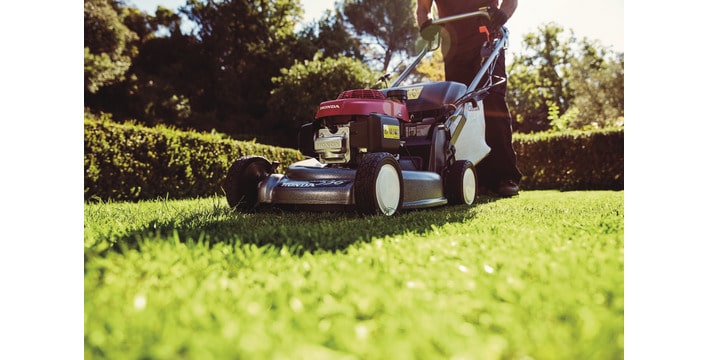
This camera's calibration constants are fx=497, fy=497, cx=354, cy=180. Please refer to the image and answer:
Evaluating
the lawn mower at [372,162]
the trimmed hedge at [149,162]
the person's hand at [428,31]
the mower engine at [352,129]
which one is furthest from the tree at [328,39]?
the mower engine at [352,129]

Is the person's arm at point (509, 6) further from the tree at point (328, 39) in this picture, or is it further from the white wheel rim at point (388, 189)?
the tree at point (328, 39)

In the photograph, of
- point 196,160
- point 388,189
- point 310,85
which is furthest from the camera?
point 310,85

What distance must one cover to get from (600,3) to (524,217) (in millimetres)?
1303

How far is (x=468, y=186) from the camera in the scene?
13.3ft

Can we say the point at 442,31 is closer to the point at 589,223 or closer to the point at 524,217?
the point at 524,217

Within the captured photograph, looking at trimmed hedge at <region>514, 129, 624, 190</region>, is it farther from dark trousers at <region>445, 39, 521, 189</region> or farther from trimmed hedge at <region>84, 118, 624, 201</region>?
dark trousers at <region>445, 39, 521, 189</region>

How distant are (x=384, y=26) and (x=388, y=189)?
4385mm

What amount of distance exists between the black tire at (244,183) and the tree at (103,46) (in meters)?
11.3

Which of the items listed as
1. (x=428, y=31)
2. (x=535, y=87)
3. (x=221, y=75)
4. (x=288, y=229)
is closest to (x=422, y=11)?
(x=428, y=31)

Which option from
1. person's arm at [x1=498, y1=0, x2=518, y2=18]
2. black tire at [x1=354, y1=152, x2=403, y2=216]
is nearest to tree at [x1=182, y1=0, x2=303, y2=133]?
person's arm at [x1=498, y1=0, x2=518, y2=18]

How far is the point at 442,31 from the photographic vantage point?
4.86 m

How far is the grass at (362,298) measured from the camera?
86 cm

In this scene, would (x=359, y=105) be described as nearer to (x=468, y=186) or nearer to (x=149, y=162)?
(x=468, y=186)
